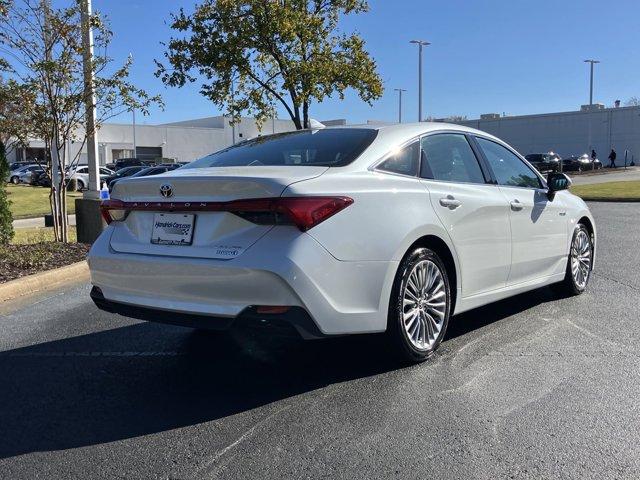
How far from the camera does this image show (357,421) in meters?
3.49

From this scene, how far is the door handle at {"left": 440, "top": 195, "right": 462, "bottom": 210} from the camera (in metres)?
4.48

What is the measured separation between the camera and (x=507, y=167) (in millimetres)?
5633

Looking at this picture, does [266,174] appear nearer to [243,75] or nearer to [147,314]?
[147,314]

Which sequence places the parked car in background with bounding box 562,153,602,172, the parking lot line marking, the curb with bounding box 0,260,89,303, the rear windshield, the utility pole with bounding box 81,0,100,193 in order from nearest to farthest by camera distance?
the rear windshield, the parking lot line marking, the curb with bounding box 0,260,89,303, the utility pole with bounding box 81,0,100,193, the parked car in background with bounding box 562,153,602,172

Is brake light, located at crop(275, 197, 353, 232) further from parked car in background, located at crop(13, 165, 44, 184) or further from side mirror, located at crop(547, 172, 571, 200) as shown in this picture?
parked car in background, located at crop(13, 165, 44, 184)

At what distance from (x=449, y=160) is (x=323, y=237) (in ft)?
5.71

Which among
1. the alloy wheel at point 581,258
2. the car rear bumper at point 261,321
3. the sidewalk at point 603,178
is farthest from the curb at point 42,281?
the sidewalk at point 603,178

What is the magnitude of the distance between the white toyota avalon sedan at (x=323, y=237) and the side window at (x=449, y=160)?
0.5 inches

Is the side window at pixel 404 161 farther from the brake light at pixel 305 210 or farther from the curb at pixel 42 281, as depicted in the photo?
the curb at pixel 42 281

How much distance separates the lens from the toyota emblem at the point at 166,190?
3.93 m

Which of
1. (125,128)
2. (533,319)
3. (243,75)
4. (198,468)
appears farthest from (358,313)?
(125,128)

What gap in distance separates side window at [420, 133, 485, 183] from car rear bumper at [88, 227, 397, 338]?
1.04m

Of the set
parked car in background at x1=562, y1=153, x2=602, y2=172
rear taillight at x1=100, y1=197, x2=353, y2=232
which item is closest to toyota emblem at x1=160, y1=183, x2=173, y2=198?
rear taillight at x1=100, y1=197, x2=353, y2=232

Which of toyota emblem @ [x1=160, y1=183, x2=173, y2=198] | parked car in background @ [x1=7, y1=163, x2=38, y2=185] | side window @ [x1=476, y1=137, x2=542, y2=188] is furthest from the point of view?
parked car in background @ [x1=7, y1=163, x2=38, y2=185]
